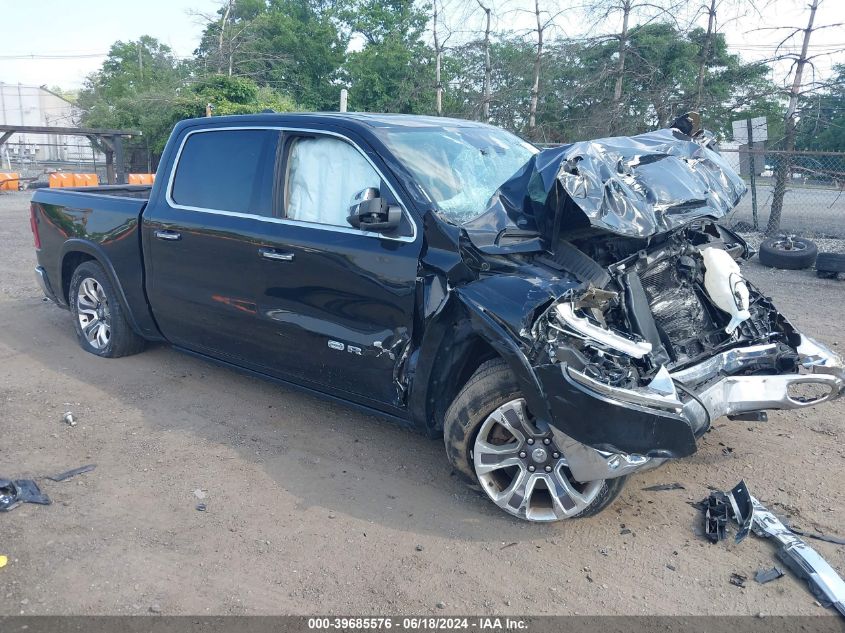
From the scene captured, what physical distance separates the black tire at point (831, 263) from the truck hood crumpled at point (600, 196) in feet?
19.5

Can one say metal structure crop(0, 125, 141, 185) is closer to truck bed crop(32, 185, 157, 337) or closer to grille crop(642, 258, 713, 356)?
truck bed crop(32, 185, 157, 337)

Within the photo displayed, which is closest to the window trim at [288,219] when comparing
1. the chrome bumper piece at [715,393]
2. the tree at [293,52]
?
the chrome bumper piece at [715,393]

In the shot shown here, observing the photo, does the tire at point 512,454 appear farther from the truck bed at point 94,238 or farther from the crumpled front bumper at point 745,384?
the truck bed at point 94,238

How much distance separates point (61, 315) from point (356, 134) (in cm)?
499

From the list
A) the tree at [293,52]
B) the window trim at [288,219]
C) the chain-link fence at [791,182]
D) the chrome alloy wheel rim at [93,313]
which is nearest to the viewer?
the window trim at [288,219]

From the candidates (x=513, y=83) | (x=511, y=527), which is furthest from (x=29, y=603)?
(x=513, y=83)

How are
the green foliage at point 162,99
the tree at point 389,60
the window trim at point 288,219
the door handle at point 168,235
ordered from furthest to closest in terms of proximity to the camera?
the tree at point 389,60
the green foliage at point 162,99
the door handle at point 168,235
the window trim at point 288,219

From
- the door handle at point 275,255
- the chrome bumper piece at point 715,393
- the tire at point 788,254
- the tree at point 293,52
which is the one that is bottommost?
the chrome bumper piece at point 715,393

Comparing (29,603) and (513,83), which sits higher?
(513,83)

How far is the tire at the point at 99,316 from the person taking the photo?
237 inches

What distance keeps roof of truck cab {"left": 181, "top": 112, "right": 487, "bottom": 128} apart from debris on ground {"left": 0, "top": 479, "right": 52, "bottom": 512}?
263 cm

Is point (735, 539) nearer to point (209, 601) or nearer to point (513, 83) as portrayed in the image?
point (209, 601)

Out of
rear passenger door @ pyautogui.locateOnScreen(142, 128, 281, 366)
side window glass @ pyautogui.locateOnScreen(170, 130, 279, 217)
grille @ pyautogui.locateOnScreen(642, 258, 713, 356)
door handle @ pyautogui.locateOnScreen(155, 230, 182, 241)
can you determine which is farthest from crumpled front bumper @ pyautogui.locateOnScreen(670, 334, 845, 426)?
door handle @ pyautogui.locateOnScreen(155, 230, 182, 241)

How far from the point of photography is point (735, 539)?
3.55 meters
